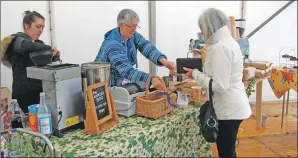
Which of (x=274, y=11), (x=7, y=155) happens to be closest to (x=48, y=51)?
(x=7, y=155)

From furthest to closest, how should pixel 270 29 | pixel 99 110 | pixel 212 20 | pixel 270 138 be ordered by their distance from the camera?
1. pixel 270 29
2. pixel 270 138
3. pixel 212 20
4. pixel 99 110

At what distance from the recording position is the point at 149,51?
93.3 inches

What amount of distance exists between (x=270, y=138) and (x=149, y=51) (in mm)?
1851

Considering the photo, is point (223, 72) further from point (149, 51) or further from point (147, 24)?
point (147, 24)

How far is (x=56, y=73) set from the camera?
141 cm

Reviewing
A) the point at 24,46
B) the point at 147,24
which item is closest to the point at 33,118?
the point at 24,46

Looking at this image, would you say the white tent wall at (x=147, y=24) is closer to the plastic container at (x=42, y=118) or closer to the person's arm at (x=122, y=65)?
the person's arm at (x=122, y=65)

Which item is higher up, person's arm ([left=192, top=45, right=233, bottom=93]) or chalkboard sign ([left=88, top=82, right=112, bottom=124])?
person's arm ([left=192, top=45, right=233, bottom=93])

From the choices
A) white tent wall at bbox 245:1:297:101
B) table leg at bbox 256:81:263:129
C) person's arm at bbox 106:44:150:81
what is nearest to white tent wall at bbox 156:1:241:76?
white tent wall at bbox 245:1:297:101

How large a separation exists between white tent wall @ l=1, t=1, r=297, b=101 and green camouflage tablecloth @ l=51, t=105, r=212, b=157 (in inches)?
76.1

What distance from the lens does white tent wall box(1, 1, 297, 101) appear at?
10.6ft

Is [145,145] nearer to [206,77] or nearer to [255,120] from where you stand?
[206,77]

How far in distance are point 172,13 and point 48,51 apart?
8.14 ft

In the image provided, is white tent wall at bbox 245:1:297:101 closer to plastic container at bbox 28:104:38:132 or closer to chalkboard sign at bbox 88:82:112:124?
chalkboard sign at bbox 88:82:112:124
